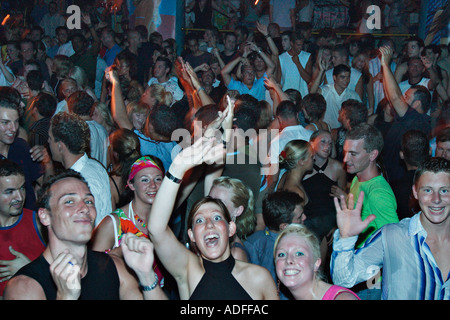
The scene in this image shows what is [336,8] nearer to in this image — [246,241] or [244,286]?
[246,241]


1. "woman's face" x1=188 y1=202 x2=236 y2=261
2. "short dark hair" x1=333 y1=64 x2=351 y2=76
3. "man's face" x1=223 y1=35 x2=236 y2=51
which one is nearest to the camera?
"woman's face" x1=188 y1=202 x2=236 y2=261

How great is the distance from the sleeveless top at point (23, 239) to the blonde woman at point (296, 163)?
1.87m

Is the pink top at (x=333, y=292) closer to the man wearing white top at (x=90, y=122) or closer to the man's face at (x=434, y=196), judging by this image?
the man's face at (x=434, y=196)

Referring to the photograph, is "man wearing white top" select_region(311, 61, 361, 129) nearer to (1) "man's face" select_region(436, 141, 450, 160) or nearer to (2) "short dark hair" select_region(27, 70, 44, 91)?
(1) "man's face" select_region(436, 141, 450, 160)

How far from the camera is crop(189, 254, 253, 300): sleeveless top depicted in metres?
2.26

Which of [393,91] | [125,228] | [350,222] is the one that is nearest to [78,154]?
[125,228]

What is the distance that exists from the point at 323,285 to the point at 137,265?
34.6 inches

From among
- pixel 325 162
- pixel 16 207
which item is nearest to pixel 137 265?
pixel 16 207

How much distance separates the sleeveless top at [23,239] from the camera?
276cm

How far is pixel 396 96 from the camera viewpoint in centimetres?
499

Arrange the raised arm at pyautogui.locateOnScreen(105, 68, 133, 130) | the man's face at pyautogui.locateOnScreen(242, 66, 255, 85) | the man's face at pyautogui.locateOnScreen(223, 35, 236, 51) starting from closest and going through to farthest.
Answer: the raised arm at pyautogui.locateOnScreen(105, 68, 133, 130) < the man's face at pyautogui.locateOnScreen(242, 66, 255, 85) < the man's face at pyautogui.locateOnScreen(223, 35, 236, 51)

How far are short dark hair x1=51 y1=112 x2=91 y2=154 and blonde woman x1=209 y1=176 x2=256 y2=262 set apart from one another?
0.99 metres

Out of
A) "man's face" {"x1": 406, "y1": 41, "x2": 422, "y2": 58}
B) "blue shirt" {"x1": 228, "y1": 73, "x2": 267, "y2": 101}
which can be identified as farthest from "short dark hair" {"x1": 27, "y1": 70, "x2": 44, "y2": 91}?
"man's face" {"x1": 406, "y1": 41, "x2": 422, "y2": 58}

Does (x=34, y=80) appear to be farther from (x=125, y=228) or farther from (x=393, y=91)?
(x=393, y=91)
